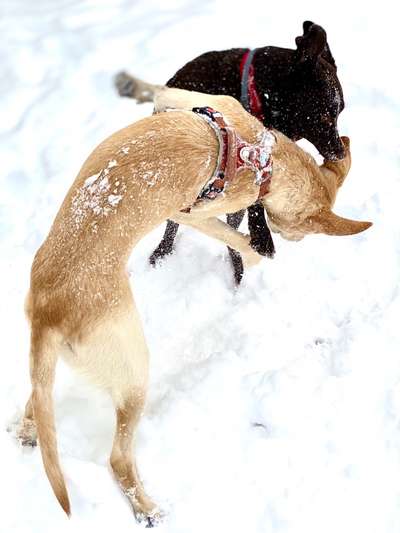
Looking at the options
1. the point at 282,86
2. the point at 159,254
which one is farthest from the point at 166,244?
the point at 282,86

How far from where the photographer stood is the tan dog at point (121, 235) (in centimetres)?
229

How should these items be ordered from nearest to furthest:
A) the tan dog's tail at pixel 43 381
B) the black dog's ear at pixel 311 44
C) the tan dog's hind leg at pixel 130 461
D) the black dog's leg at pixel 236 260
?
1. the tan dog's tail at pixel 43 381
2. the tan dog's hind leg at pixel 130 461
3. the black dog's ear at pixel 311 44
4. the black dog's leg at pixel 236 260

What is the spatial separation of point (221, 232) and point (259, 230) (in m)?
0.23

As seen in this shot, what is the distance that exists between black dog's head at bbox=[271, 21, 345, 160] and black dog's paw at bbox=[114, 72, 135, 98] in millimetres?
863

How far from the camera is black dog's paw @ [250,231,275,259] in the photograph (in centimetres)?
306

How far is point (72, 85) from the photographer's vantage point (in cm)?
492

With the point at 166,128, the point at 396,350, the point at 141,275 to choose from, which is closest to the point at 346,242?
the point at 396,350

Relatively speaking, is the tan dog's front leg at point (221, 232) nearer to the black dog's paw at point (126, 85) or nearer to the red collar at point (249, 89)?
the red collar at point (249, 89)

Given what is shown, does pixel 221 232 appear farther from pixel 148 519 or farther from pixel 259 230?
pixel 148 519

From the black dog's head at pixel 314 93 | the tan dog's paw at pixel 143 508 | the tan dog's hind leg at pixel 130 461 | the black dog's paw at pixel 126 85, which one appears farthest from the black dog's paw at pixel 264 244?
the tan dog's paw at pixel 143 508

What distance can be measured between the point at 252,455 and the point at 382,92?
2788 mm

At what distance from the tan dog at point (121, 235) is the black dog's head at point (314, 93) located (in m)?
0.29

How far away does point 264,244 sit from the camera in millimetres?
3062

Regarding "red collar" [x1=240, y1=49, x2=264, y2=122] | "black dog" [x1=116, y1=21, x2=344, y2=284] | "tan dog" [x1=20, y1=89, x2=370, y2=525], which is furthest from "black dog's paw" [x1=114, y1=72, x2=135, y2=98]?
"tan dog" [x1=20, y1=89, x2=370, y2=525]
